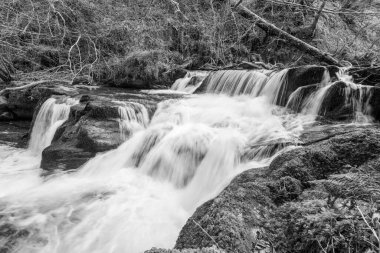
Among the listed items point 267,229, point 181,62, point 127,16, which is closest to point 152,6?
point 127,16

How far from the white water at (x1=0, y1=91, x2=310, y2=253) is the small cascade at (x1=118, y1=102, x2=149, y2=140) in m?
0.10

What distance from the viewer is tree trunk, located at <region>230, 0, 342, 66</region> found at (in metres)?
9.41

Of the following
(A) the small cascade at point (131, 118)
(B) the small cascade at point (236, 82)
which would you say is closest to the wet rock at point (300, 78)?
(B) the small cascade at point (236, 82)

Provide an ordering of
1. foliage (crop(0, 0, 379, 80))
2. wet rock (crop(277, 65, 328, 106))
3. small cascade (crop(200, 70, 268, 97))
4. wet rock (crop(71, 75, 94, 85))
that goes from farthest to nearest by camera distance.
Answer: foliage (crop(0, 0, 379, 80))
wet rock (crop(71, 75, 94, 85))
small cascade (crop(200, 70, 268, 97))
wet rock (crop(277, 65, 328, 106))

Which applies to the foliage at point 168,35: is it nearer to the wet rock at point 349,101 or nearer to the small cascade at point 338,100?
the small cascade at point 338,100

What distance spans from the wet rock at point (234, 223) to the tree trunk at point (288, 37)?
7923 mm

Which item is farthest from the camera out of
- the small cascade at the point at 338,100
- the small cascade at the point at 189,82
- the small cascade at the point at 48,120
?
the small cascade at the point at 189,82

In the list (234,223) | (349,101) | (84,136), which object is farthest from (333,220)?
(84,136)

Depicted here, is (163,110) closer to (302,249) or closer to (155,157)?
(155,157)

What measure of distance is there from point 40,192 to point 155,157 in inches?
70.8

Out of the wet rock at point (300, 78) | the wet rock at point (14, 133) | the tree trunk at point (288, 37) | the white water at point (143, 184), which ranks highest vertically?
the tree trunk at point (288, 37)

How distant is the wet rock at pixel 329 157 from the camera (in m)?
2.61

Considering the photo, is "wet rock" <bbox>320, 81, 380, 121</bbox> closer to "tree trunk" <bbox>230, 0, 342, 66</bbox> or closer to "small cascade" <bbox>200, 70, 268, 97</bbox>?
"small cascade" <bbox>200, 70, 268, 97</bbox>

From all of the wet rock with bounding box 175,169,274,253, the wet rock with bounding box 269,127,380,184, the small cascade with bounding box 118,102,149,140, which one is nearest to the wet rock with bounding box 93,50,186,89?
the small cascade with bounding box 118,102,149,140
